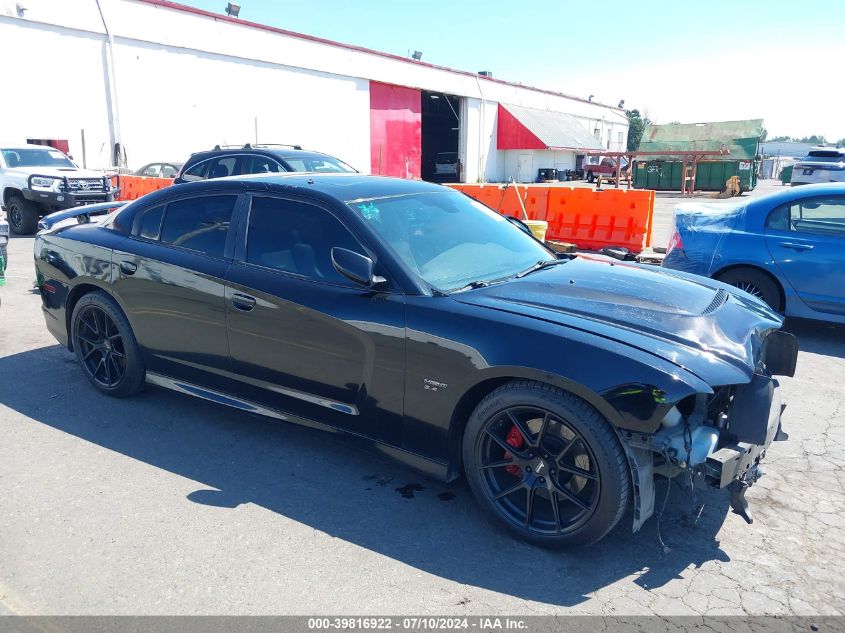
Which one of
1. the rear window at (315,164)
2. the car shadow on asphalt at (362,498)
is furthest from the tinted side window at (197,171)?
the car shadow on asphalt at (362,498)

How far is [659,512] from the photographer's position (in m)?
3.31

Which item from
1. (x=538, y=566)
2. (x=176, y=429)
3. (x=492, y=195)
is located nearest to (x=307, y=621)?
(x=538, y=566)

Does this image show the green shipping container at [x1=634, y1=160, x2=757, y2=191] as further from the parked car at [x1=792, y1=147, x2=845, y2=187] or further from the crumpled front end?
the crumpled front end

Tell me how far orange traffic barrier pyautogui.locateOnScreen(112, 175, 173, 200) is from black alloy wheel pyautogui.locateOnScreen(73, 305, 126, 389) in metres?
11.8

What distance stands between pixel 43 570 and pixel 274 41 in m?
27.0

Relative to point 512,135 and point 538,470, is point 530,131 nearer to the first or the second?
point 512,135

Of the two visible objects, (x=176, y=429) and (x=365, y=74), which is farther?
(x=365, y=74)

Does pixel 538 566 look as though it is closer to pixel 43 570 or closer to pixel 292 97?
pixel 43 570

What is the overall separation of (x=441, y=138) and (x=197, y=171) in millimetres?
Result: 32060

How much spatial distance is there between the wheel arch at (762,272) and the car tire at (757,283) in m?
0.01

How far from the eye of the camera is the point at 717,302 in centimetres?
356

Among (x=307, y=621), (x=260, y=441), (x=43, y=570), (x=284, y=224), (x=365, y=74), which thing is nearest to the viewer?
(x=307, y=621)

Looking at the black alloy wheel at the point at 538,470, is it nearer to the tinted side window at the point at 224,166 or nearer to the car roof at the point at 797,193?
the car roof at the point at 797,193

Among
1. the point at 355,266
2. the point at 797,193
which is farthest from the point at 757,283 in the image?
the point at 355,266
